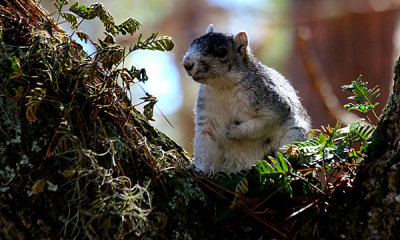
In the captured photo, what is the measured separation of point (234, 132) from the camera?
164 inches

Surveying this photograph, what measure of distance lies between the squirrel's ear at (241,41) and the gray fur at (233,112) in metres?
0.10

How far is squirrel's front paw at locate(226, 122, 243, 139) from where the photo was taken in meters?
4.14

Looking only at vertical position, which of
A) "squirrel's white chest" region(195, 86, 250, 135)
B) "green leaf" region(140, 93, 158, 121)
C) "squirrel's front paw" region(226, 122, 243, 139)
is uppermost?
"squirrel's white chest" region(195, 86, 250, 135)

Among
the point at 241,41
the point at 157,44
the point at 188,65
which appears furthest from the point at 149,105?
the point at 241,41

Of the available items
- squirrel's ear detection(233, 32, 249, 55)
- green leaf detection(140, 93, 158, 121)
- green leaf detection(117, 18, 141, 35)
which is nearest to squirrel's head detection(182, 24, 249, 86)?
squirrel's ear detection(233, 32, 249, 55)

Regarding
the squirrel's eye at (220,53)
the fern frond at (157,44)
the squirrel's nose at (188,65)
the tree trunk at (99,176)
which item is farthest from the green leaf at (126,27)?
the squirrel's eye at (220,53)

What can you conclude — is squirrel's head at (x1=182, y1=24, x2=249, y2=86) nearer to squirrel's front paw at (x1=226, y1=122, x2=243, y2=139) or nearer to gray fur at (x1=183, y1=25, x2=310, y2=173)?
gray fur at (x1=183, y1=25, x2=310, y2=173)

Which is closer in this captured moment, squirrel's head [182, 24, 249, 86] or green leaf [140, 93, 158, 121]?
green leaf [140, 93, 158, 121]

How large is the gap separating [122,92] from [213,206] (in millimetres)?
853

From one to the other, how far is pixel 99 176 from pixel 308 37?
7.58 metres

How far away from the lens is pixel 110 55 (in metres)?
2.59

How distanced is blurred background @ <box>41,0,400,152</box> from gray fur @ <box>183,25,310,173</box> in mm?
2831

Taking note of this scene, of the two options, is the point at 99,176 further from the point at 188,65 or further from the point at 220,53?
the point at 220,53

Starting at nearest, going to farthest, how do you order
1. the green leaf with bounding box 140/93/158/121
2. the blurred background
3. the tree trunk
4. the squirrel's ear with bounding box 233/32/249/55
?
the tree trunk
the green leaf with bounding box 140/93/158/121
the squirrel's ear with bounding box 233/32/249/55
the blurred background
